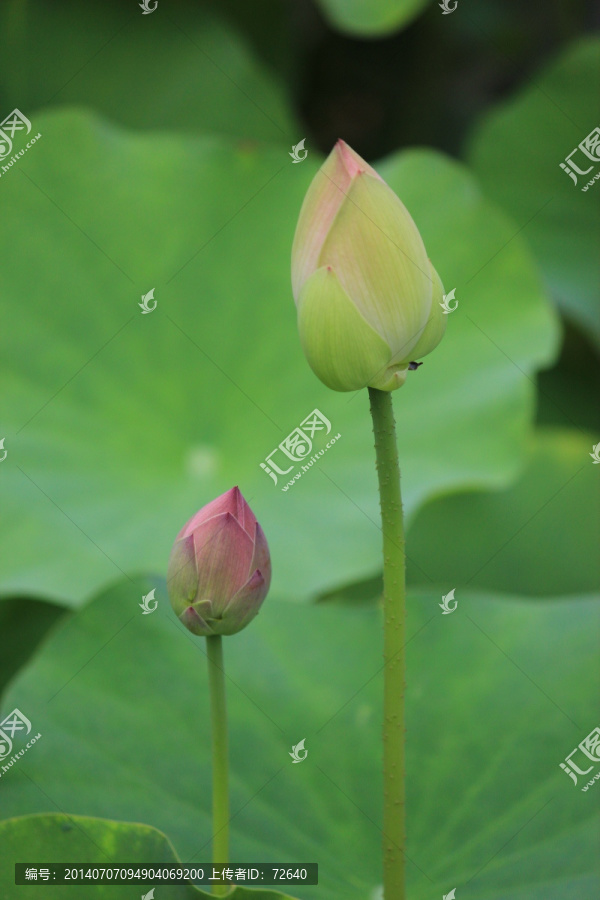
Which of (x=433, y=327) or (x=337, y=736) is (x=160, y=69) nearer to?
(x=337, y=736)

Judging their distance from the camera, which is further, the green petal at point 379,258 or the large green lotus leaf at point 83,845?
the large green lotus leaf at point 83,845

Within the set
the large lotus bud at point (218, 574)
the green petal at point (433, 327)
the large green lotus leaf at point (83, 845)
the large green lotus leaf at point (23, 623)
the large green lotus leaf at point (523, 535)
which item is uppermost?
the large green lotus leaf at point (23, 623)

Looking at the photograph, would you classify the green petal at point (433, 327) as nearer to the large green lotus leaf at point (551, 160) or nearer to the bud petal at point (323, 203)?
the bud petal at point (323, 203)

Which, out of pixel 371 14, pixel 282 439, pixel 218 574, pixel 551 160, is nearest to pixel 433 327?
pixel 218 574

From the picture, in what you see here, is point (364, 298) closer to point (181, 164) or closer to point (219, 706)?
point (219, 706)

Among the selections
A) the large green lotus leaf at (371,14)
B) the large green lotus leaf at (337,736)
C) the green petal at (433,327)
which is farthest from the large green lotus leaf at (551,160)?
the green petal at (433,327)

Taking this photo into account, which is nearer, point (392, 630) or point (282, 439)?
point (392, 630)

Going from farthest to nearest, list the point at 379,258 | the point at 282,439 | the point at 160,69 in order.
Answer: the point at 160,69, the point at 282,439, the point at 379,258
